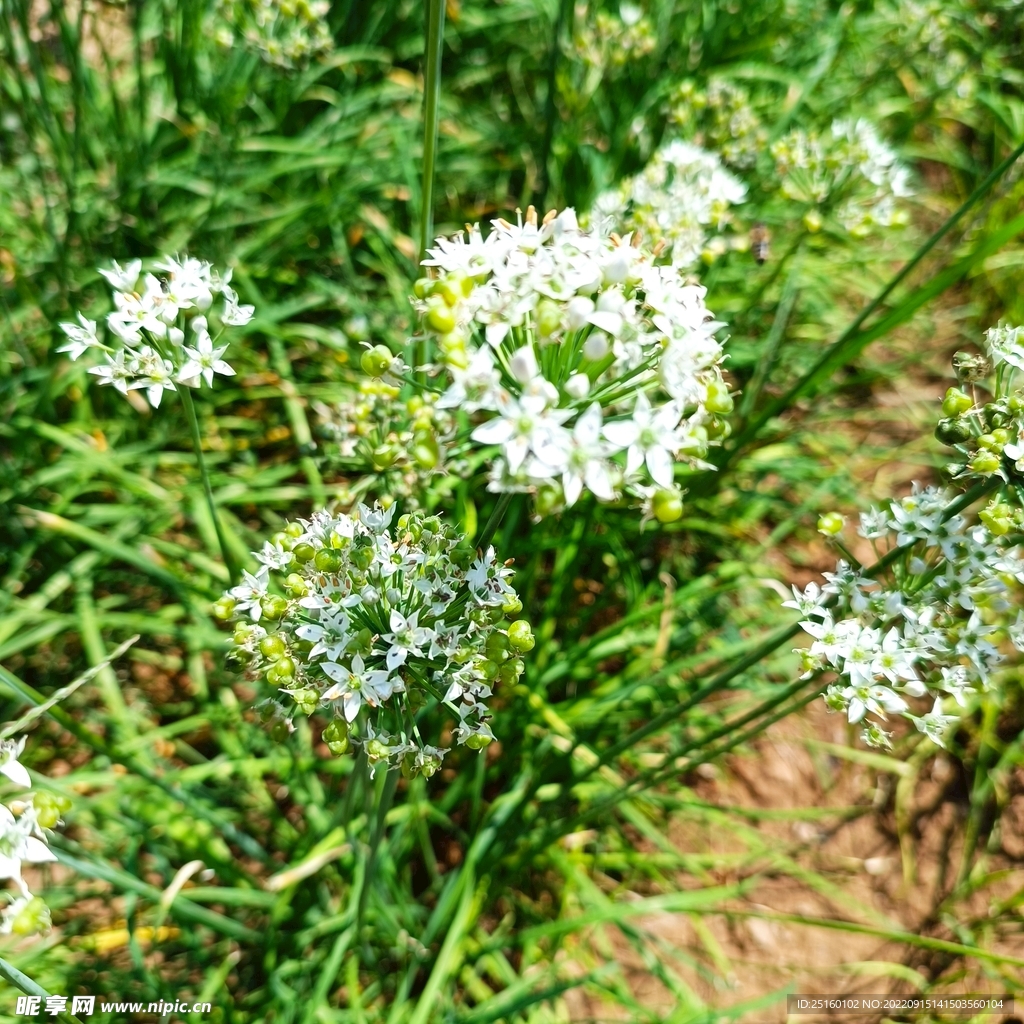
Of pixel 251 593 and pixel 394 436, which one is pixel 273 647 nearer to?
pixel 251 593

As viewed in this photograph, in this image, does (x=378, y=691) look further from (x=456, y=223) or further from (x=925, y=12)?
(x=925, y=12)

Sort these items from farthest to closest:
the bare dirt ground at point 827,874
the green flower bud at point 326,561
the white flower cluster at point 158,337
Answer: the bare dirt ground at point 827,874
the white flower cluster at point 158,337
the green flower bud at point 326,561

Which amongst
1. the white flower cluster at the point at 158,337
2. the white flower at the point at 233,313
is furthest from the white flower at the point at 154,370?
the white flower at the point at 233,313

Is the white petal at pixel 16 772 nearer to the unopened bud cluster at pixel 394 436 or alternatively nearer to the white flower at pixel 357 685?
the white flower at pixel 357 685

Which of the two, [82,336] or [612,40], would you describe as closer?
[82,336]

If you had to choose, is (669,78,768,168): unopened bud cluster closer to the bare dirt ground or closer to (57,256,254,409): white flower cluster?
(57,256,254,409): white flower cluster

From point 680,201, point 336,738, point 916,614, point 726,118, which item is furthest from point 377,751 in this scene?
point 726,118
